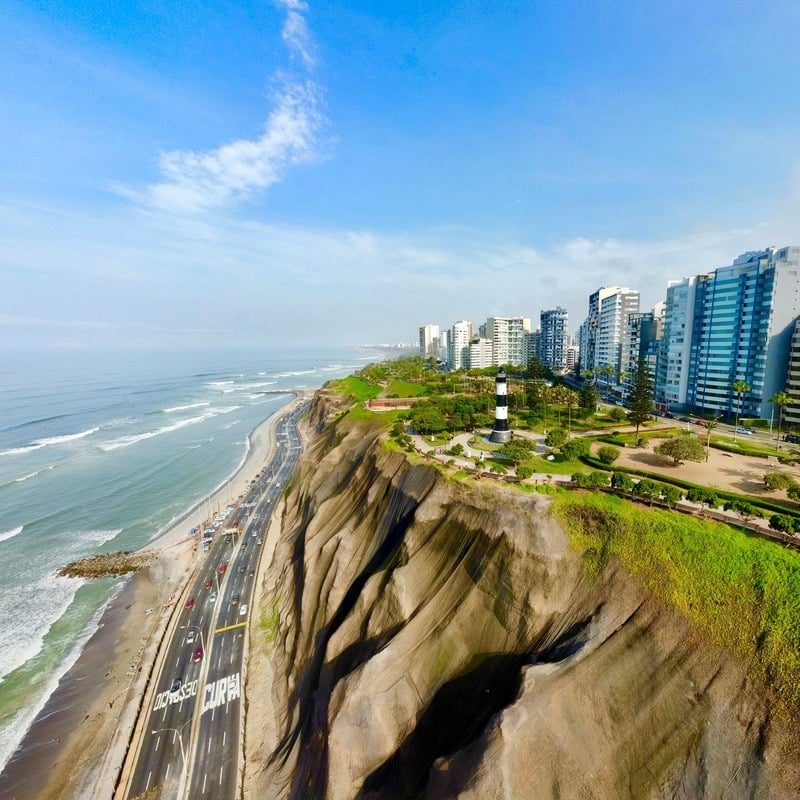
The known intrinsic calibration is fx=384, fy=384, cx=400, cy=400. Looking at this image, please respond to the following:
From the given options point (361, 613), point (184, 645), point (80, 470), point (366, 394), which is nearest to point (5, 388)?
point (80, 470)

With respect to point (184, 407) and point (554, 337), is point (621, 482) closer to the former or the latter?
point (554, 337)

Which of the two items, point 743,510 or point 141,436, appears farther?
point 141,436

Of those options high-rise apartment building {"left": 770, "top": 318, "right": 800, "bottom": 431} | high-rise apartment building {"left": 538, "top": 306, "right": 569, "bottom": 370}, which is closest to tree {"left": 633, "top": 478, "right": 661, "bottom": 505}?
high-rise apartment building {"left": 770, "top": 318, "right": 800, "bottom": 431}

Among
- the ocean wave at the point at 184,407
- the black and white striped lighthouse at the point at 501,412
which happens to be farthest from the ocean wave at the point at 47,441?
the black and white striped lighthouse at the point at 501,412

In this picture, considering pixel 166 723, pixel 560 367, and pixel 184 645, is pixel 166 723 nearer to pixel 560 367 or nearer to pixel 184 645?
pixel 184 645

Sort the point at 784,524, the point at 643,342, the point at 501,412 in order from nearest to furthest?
the point at 784,524 < the point at 501,412 < the point at 643,342

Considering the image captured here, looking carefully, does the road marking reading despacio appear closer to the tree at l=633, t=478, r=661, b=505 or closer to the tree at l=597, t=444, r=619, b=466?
the tree at l=633, t=478, r=661, b=505

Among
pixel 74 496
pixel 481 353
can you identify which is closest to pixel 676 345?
pixel 481 353
